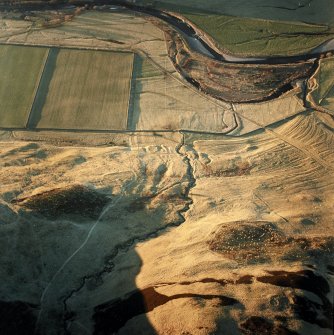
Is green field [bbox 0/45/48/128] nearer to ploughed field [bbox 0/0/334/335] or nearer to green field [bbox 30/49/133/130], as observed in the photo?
ploughed field [bbox 0/0/334/335]

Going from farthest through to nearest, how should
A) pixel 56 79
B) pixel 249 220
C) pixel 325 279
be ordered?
pixel 56 79
pixel 249 220
pixel 325 279

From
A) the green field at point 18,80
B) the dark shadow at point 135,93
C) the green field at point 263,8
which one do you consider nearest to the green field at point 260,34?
the green field at point 263,8

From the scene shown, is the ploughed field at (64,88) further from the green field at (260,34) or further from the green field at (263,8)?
the green field at (263,8)

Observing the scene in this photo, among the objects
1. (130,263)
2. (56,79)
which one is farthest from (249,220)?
(56,79)

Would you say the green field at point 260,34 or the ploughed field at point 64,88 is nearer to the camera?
the ploughed field at point 64,88

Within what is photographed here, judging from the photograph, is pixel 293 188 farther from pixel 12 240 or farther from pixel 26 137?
pixel 26 137
